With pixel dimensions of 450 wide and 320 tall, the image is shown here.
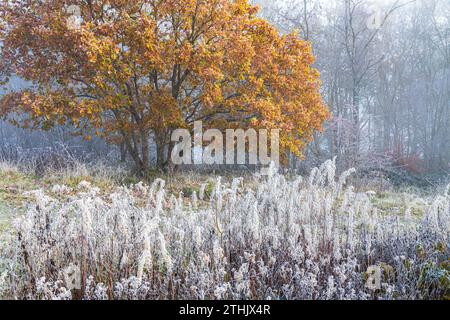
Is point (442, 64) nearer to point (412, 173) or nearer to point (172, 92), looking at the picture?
point (412, 173)

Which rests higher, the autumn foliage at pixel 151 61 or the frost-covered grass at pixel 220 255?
the autumn foliage at pixel 151 61

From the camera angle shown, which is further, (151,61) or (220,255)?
(151,61)

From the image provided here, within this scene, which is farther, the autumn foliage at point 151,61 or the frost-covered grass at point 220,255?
the autumn foliage at point 151,61

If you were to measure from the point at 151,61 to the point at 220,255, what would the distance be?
775 centimetres

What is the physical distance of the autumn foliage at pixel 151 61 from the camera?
10.2 m

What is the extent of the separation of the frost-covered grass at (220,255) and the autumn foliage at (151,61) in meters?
6.49

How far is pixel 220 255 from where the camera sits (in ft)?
11.3

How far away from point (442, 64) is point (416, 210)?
20.1m

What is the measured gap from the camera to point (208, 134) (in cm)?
1265

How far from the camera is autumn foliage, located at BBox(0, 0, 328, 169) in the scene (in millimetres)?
10219

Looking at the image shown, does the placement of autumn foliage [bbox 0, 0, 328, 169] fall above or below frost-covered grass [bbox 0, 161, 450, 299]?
above

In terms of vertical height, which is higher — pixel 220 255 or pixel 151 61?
pixel 151 61

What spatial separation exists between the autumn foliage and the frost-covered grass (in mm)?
6486
